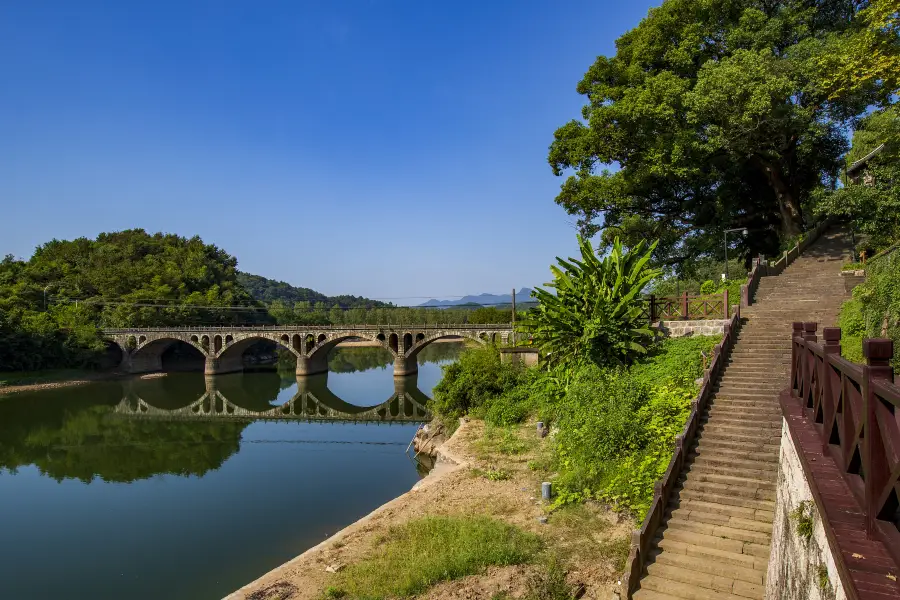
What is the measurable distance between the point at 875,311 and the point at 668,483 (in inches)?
316

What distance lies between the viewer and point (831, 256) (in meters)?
24.2

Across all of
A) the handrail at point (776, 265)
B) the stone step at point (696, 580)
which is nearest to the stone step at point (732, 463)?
the stone step at point (696, 580)

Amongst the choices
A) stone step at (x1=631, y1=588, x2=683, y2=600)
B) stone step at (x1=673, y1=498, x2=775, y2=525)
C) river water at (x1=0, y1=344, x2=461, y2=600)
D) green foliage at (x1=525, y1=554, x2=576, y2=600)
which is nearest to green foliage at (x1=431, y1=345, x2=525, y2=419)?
river water at (x1=0, y1=344, x2=461, y2=600)

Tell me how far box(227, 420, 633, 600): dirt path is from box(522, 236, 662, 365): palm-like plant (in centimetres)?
400

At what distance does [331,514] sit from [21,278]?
264 ft

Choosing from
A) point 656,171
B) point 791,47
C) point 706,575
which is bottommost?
point 706,575

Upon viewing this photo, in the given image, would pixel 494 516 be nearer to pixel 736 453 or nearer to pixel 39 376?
pixel 736 453

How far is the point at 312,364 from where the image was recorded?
2518 inches

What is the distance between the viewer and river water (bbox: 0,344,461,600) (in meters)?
15.0

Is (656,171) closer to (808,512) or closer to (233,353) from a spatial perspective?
(808,512)

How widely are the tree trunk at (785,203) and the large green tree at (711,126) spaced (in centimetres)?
7

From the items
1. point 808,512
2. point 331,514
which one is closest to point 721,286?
point 331,514

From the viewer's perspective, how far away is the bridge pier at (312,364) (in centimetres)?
6231

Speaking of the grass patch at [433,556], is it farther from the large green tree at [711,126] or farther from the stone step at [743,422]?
the large green tree at [711,126]
